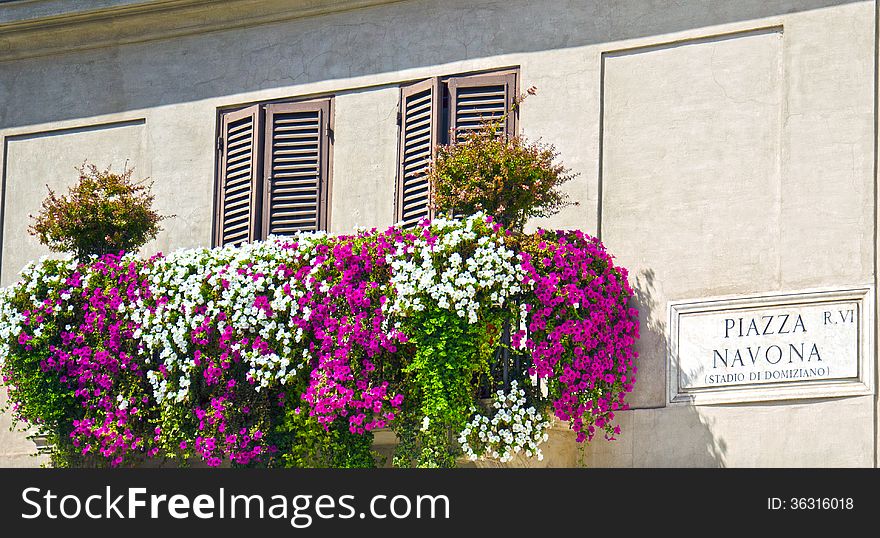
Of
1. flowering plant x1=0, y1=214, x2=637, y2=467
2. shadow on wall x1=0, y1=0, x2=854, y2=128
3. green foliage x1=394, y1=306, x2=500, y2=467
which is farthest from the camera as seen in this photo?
shadow on wall x1=0, y1=0, x2=854, y2=128

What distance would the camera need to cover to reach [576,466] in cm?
1406

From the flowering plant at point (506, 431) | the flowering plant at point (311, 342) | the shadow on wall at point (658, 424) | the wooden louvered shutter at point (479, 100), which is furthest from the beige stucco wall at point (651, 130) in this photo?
the flowering plant at point (506, 431)

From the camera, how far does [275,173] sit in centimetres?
1584

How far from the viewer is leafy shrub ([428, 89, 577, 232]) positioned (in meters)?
14.0

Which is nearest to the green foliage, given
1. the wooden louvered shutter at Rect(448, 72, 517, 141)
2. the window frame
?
the window frame

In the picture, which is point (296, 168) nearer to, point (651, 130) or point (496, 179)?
point (496, 179)

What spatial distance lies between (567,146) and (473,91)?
0.94 meters

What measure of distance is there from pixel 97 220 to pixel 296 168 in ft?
5.39

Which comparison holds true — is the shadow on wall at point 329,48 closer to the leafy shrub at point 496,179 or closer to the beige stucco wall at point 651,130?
the beige stucco wall at point 651,130

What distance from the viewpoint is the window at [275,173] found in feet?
51.6

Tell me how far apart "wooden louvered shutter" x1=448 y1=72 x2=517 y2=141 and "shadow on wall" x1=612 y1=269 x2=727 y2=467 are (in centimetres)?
178

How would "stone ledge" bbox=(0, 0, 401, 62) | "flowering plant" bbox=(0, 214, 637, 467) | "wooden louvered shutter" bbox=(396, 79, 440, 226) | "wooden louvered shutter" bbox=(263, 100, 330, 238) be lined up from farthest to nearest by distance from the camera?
1. "stone ledge" bbox=(0, 0, 401, 62)
2. "wooden louvered shutter" bbox=(263, 100, 330, 238)
3. "wooden louvered shutter" bbox=(396, 79, 440, 226)
4. "flowering plant" bbox=(0, 214, 637, 467)

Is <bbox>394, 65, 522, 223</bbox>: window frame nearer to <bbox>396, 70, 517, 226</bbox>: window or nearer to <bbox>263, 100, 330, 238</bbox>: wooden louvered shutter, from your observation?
<bbox>396, 70, 517, 226</bbox>: window
